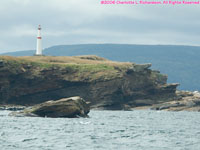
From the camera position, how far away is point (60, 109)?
286 feet

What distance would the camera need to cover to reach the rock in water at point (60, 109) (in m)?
84.8

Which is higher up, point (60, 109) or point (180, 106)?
point (60, 109)

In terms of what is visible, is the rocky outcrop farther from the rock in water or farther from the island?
the rock in water

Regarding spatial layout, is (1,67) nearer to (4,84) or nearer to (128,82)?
(4,84)

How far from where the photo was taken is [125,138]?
55781 millimetres

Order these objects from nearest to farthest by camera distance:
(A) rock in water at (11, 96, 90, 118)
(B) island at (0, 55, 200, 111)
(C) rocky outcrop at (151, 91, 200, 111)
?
(A) rock in water at (11, 96, 90, 118) < (B) island at (0, 55, 200, 111) < (C) rocky outcrop at (151, 91, 200, 111)

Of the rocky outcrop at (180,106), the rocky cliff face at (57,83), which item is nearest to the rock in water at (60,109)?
the rocky cliff face at (57,83)

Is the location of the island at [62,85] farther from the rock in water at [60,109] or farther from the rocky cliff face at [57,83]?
the rock in water at [60,109]

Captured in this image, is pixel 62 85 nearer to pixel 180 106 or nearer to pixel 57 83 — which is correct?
pixel 57 83

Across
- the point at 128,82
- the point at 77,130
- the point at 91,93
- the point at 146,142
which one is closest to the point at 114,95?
the point at 91,93

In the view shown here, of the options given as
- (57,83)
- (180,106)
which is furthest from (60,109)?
(180,106)

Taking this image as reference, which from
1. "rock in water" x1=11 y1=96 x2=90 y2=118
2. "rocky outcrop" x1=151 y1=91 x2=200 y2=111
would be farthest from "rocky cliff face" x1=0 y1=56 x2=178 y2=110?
"rock in water" x1=11 y1=96 x2=90 y2=118

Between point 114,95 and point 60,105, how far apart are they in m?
93.4

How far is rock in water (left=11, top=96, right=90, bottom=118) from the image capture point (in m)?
84.8
